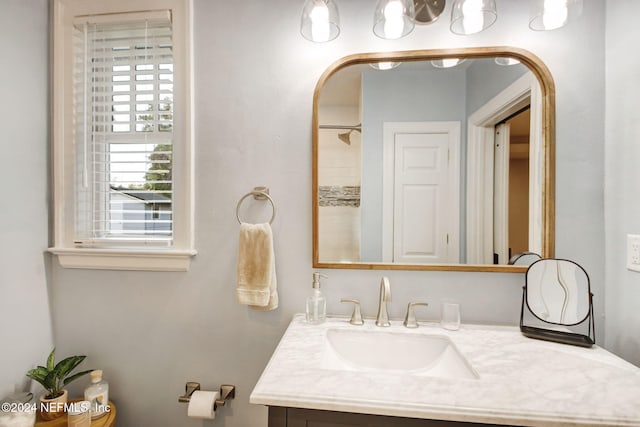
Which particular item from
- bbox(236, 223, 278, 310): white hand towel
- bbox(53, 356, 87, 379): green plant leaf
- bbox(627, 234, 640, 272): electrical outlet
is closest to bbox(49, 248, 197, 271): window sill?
bbox(236, 223, 278, 310): white hand towel

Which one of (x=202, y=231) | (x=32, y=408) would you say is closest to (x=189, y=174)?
(x=202, y=231)

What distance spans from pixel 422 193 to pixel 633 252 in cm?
69

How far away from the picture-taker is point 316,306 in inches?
46.4

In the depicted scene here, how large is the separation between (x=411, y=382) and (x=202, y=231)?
0.96 m

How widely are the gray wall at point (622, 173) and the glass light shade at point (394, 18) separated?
0.73m

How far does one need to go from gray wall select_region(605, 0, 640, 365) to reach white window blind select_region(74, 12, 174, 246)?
5.53 ft

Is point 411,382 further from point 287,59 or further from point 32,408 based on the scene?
point 32,408

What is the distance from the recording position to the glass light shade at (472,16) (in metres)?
1.02

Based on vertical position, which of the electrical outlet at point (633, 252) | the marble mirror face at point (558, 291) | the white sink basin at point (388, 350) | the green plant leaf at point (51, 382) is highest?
the electrical outlet at point (633, 252)

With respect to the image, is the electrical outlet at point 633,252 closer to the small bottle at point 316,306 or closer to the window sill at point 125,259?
the small bottle at point 316,306

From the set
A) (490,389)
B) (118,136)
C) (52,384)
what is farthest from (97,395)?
(490,389)

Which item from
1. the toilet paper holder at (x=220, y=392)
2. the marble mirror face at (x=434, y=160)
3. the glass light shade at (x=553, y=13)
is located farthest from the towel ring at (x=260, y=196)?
the glass light shade at (x=553, y=13)

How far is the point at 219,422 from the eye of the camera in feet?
4.31

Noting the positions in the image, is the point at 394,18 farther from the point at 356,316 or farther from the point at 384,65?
the point at 356,316
